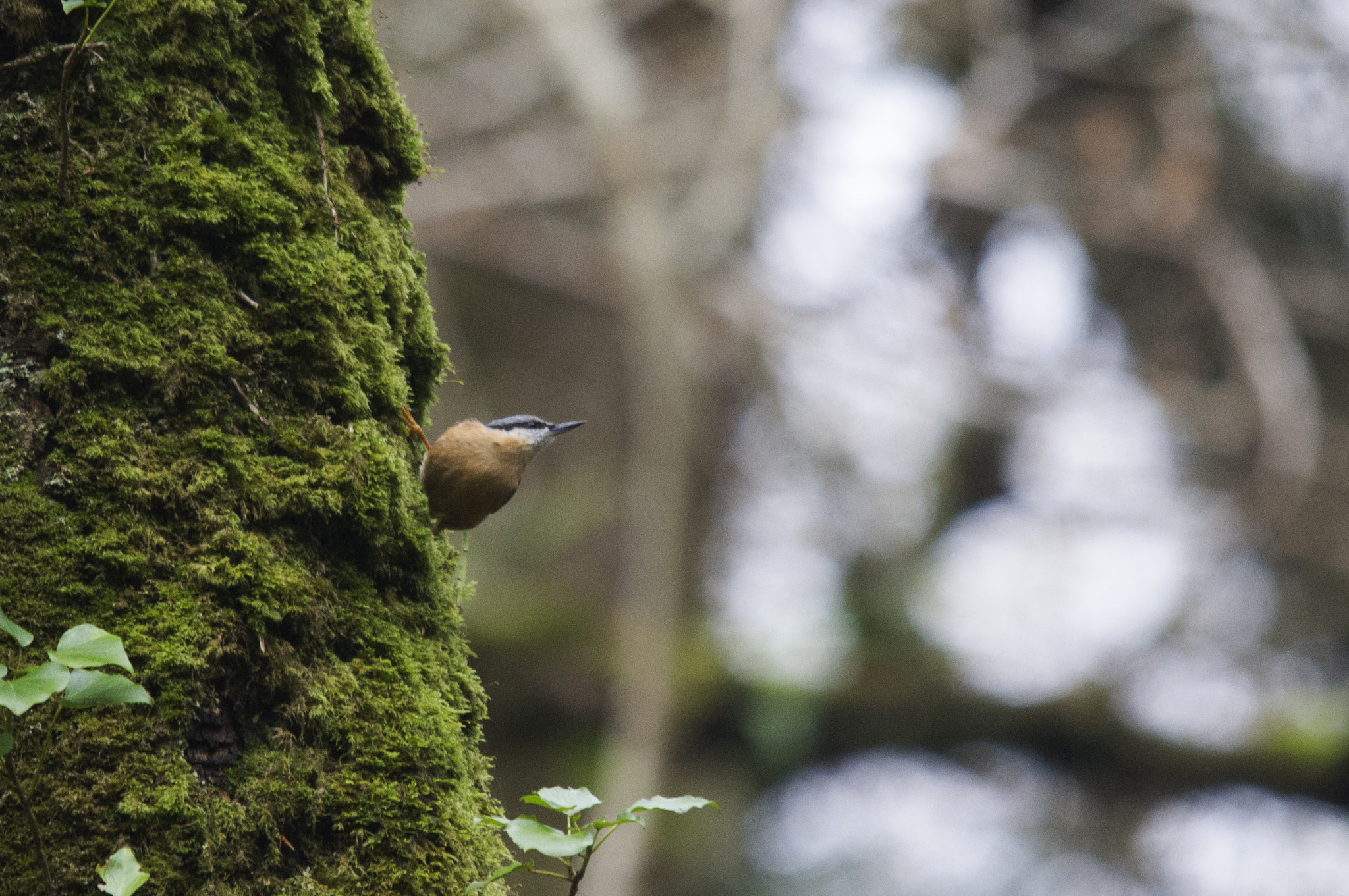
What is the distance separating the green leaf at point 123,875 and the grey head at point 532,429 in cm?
190

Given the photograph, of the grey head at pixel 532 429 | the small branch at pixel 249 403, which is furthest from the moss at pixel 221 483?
the grey head at pixel 532 429

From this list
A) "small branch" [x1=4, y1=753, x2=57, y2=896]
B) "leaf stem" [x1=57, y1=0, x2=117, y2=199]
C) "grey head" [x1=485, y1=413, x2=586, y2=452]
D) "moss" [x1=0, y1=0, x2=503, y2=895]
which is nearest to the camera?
"small branch" [x1=4, y1=753, x2=57, y2=896]

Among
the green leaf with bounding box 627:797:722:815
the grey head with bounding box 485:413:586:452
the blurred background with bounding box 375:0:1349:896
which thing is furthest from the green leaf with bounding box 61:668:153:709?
the blurred background with bounding box 375:0:1349:896

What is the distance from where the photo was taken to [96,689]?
1.12m

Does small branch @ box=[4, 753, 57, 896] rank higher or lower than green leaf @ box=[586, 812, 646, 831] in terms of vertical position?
lower

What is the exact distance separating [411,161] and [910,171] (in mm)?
5324

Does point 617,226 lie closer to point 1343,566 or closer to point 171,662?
point 171,662

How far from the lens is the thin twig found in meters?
1.58

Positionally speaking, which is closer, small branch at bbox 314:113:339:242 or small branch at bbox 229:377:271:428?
small branch at bbox 229:377:271:428

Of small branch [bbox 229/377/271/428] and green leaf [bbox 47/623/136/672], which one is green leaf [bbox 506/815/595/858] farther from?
small branch [bbox 229/377/271/428]

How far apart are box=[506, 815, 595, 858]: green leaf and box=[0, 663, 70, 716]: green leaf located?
476 mm

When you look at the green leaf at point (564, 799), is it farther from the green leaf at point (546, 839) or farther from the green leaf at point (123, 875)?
the green leaf at point (123, 875)

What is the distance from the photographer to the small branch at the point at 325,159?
1760mm

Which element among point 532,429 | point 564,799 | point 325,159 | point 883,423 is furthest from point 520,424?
point 883,423
